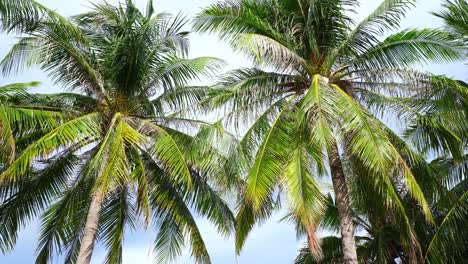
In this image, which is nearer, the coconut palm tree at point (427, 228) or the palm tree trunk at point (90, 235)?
the palm tree trunk at point (90, 235)

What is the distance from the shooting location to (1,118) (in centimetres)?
1170

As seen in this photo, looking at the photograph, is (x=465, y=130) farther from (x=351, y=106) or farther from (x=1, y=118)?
(x=1, y=118)

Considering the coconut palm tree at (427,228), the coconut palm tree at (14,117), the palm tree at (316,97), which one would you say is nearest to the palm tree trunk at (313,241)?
the palm tree at (316,97)

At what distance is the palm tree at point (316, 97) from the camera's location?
451 inches

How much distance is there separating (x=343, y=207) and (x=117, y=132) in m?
5.09

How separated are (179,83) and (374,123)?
521cm

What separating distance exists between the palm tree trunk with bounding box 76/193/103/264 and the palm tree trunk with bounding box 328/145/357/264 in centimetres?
494

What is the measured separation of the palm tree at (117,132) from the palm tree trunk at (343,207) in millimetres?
2761

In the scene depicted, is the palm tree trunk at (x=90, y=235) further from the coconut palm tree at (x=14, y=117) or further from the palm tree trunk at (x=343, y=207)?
the palm tree trunk at (x=343, y=207)

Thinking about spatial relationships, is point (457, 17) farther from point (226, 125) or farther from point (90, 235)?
point (90, 235)

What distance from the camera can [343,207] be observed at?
12.4m

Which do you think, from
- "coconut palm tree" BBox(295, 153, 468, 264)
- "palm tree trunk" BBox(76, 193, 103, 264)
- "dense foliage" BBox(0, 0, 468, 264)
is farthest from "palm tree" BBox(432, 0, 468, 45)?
"palm tree trunk" BBox(76, 193, 103, 264)

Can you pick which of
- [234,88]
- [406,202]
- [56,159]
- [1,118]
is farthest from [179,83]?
[406,202]

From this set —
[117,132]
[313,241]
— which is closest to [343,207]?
[313,241]
